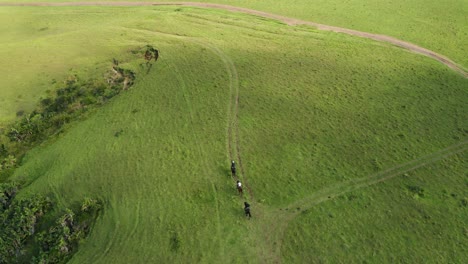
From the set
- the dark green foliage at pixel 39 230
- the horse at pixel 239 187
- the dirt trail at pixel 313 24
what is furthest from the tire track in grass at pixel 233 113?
the dirt trail at pixel 313 24

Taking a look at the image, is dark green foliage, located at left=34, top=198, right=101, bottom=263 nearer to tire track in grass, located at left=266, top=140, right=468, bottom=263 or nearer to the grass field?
the grass field

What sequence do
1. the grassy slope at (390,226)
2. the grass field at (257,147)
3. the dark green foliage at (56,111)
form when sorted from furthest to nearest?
the dark green foliage at (56,111) → the grass field at (257,147) → the grassy slope at (390,226)

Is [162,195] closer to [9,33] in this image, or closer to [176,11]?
[176,11]

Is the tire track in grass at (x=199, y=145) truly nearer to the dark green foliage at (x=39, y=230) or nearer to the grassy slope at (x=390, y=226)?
the grassy slope at (x=390, y=226)

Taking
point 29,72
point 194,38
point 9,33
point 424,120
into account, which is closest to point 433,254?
point 424,120

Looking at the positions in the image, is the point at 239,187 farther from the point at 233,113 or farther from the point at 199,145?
the point at 233,113

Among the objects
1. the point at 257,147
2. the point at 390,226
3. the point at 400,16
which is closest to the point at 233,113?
the point at 257,147
